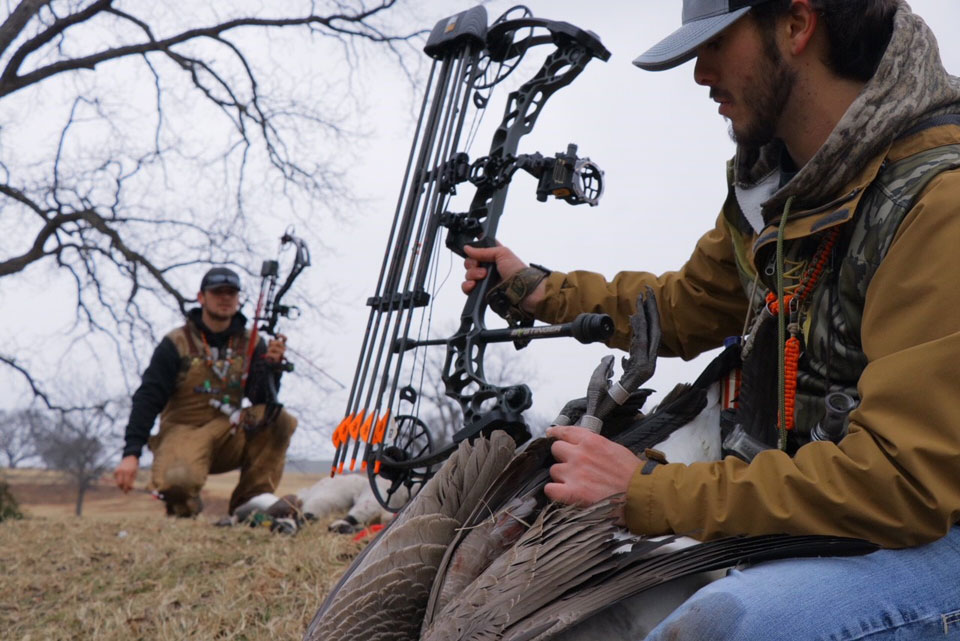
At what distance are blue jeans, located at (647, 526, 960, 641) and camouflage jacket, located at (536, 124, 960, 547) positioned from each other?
0.07 metres

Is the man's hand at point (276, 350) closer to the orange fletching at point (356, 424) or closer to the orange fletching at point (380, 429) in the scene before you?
the orange fletching at point (356, 424)

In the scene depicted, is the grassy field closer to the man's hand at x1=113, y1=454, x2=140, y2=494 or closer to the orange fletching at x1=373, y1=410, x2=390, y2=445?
the man's hand at x1=113, y1=454, x2=140, y2=494

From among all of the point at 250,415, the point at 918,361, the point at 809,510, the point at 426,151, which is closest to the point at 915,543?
the point at 809,510

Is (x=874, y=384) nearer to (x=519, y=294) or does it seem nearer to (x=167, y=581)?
(x=519, y=294)

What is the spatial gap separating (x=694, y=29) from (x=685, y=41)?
4 centimetres

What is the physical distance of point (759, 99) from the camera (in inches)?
89.9

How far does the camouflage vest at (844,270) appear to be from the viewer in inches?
77.7

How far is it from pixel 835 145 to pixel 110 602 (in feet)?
13.8

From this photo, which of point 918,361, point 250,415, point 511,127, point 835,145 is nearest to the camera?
point 918,361

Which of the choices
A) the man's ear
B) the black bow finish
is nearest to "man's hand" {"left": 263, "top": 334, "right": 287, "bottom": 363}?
the black bow finish

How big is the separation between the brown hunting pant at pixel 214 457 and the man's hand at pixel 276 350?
617mm

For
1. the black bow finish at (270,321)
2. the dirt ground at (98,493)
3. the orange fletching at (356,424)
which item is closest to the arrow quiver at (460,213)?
the orange fletching at (356,424)

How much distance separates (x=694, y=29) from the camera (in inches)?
88.0

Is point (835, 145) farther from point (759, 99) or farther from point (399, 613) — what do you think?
point (399, 613)
